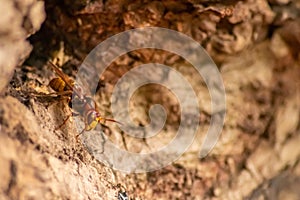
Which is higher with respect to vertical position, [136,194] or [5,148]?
[136,194]

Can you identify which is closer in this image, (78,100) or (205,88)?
(78,100)

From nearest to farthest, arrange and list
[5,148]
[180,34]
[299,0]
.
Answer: [5,148] < [299,0] < [180,34]

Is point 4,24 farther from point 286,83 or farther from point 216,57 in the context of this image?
point 286,83

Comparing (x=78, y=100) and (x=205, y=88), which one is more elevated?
(x=205, y=88)

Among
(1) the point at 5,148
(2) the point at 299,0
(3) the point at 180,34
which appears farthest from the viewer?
(3) the point at 180,34

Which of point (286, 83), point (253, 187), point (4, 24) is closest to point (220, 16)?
point (286, 83)
